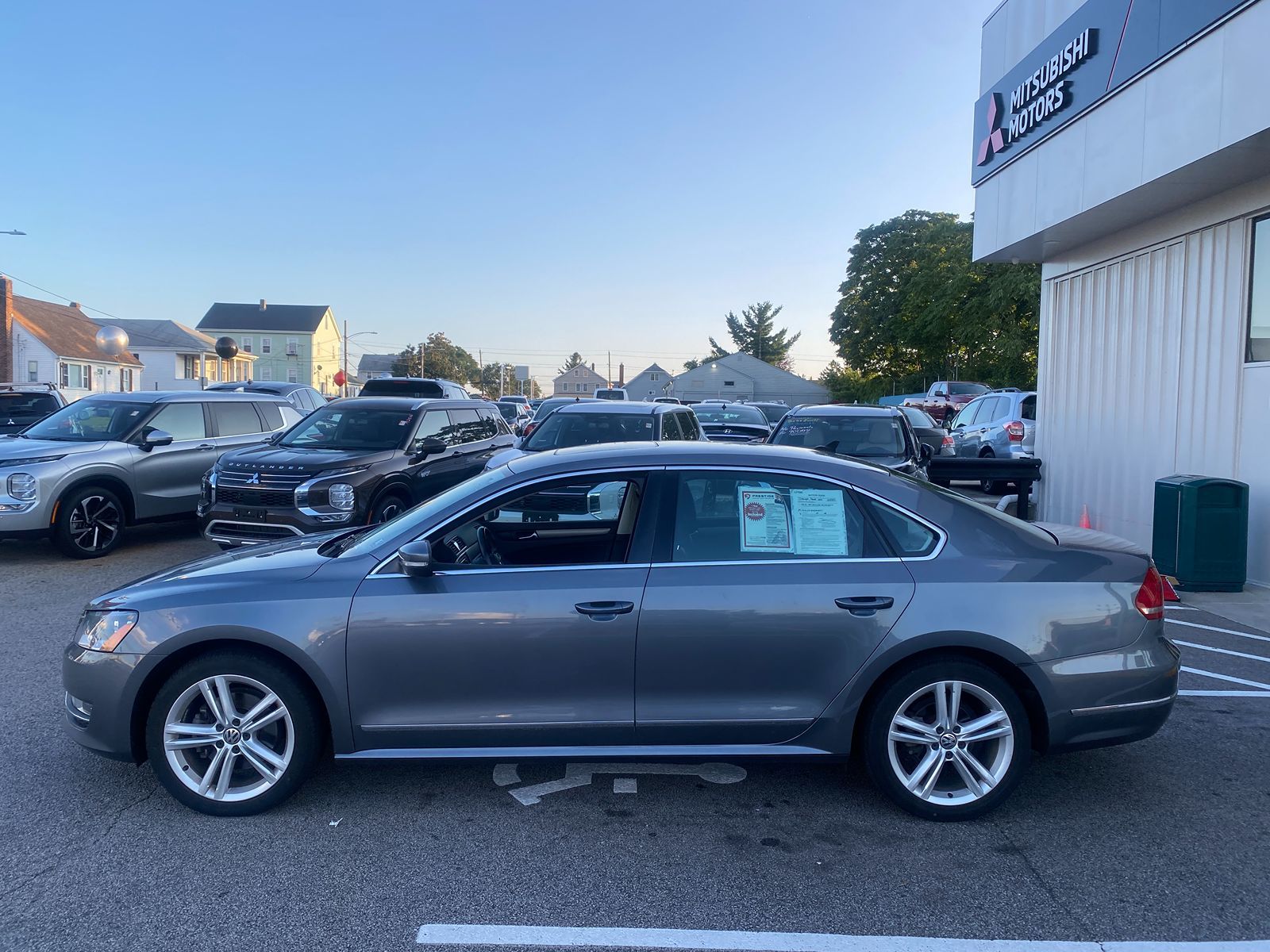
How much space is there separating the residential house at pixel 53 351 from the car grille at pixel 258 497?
118ft

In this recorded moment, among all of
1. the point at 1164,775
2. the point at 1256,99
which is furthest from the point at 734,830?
the point at 1256,99

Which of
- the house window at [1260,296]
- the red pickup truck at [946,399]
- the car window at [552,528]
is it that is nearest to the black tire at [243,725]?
the car window at [552,528]

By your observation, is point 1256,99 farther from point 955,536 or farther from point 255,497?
point 255,497

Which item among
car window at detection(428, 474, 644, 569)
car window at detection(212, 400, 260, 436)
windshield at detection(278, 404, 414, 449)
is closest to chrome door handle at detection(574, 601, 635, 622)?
car window at detection(428, 474, 644, 569)

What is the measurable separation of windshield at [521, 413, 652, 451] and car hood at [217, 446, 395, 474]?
1610 mm

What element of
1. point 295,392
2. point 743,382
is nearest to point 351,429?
point 295,392

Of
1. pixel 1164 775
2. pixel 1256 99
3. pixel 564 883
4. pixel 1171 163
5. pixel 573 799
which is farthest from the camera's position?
pixel 1171 163

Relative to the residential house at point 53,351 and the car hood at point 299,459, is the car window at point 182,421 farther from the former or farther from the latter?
the residential house at point 53,351

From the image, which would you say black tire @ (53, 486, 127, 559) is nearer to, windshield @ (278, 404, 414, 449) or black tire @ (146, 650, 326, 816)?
windshield @ (278, 404, 414, 449)

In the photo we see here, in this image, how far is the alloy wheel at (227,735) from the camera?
3.91m

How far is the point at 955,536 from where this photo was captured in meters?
4.01

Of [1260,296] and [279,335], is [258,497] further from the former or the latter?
[279,335]

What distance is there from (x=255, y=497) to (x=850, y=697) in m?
6.73

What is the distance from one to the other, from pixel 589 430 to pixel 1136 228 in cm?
688
